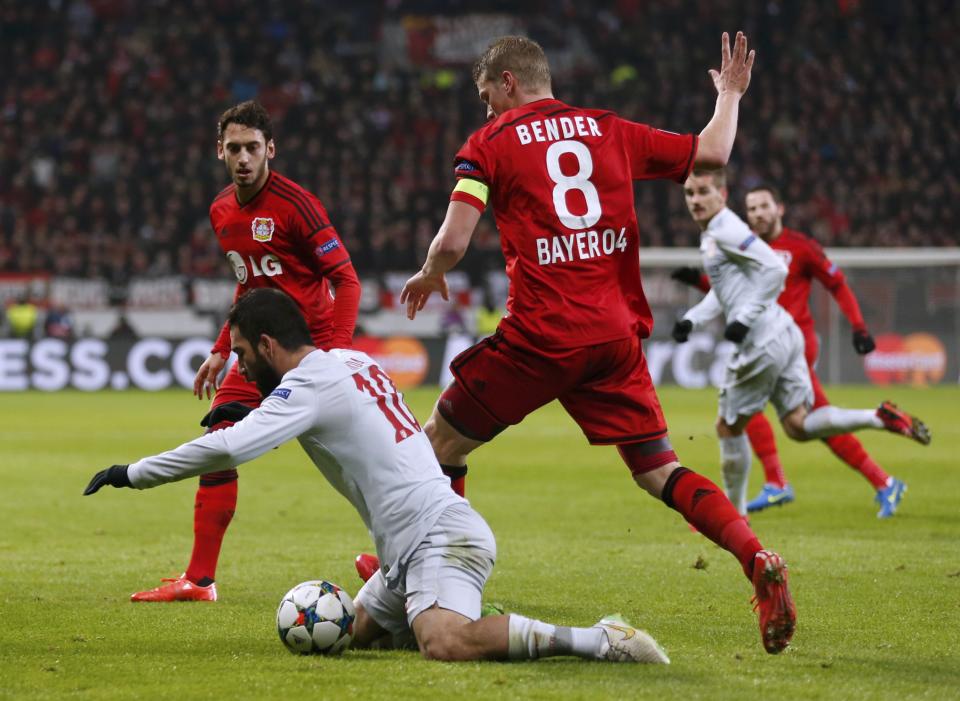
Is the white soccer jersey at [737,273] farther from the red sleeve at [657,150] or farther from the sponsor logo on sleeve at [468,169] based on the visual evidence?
the sponsor logo on sleeve at [468,169]

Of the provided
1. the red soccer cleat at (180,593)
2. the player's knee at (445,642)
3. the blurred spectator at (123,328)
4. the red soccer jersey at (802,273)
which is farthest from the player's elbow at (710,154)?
the blurred spectator at (123,328)

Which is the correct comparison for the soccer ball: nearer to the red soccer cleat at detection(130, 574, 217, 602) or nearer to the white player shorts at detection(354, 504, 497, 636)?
the white player shorts at detection(354, 504, 497, 636)

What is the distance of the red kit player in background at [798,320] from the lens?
9727 millimetres

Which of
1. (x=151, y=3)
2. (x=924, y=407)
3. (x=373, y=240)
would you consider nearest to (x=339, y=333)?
(x=924, y=407)

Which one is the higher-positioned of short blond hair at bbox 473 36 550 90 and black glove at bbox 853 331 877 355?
short blond hair at bbox 473 36 550 90

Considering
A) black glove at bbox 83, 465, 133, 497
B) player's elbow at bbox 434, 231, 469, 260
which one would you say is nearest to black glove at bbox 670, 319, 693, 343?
player's elbow at bbox 434, 231, 469, 260

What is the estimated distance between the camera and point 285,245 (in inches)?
257

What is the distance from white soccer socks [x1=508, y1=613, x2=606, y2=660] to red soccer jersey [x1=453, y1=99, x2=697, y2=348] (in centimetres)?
117

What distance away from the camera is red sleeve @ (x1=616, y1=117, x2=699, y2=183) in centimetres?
543

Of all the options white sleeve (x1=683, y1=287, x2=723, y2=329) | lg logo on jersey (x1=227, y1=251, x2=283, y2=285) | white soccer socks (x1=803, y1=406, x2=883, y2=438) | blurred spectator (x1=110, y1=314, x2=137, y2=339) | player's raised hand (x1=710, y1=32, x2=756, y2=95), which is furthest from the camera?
blurred spectator (x1=110, y1=314, x2=137, y2=339)

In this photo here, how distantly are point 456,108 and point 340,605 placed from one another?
2971cm

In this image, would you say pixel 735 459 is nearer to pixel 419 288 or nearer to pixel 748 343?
pixel 748 343

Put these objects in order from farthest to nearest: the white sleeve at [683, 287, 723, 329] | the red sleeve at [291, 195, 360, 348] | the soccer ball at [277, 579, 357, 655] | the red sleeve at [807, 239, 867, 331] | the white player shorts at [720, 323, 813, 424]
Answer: the red sleeve at [807, 239, 867, 331], the white player shorts at [720, 323, 813, 424], the white sleeve at [683, 287, 723, 329], the red sleeve at [291, 195, 360, 348], the soccer ball at [277, 579, 357, 655]

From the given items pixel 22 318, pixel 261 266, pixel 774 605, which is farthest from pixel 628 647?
pixel 22 318
